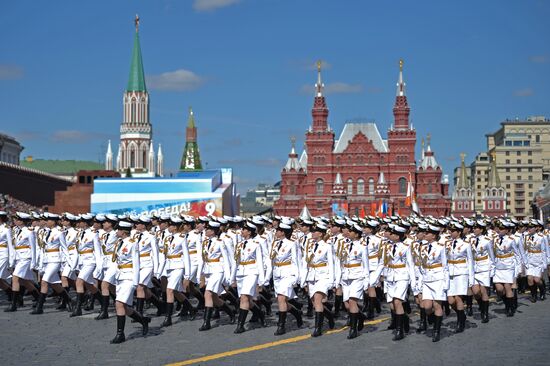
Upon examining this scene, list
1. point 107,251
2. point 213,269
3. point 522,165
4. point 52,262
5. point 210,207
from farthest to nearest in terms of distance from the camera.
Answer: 1. point 522,165
2. point 210,207
3. point 52,262
4. point 107,251
5. point 213,269

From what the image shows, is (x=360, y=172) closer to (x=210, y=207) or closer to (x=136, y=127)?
(x=210, y=207)

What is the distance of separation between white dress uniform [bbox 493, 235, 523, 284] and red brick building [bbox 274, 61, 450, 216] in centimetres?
7748

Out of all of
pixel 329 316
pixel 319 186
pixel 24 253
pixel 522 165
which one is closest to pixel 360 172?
pixel 319 186

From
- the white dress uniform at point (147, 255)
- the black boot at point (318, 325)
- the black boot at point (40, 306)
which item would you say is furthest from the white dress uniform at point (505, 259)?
the black boot at point (40, 306)

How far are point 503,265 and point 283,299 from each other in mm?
5423

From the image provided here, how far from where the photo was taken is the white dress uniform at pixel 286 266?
12.4 m

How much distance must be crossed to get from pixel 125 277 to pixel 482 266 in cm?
650

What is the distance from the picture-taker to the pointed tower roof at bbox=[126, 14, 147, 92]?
157 metres

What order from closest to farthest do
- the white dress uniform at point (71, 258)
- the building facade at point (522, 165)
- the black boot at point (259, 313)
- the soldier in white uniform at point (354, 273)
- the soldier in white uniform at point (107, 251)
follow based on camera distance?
the soldier in white uniform at point (354, 273), the black boot at point (259, 313), the soldier in white uniform at point (107, 251), the white dress uniform at point (71, 258), the building facade at point (522, 165)

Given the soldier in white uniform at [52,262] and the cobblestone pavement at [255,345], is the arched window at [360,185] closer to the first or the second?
the soldier in white uniform at [52,262]

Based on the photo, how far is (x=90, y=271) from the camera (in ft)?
47.3

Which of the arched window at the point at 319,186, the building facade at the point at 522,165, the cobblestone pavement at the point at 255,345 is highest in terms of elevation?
the building facade at the point at 522,165

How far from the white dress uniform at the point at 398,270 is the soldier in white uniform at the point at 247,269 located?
76.9 inches

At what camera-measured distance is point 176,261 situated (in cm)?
1386
